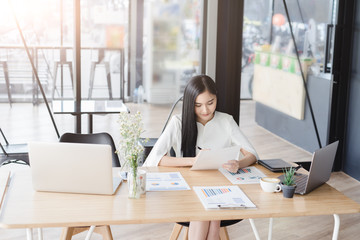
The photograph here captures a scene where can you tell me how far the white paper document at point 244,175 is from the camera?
2.91 m

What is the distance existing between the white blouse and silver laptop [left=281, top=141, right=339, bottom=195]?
539mm

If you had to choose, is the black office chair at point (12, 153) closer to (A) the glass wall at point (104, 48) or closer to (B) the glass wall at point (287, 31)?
(A) the glass wall at point (104, 48)

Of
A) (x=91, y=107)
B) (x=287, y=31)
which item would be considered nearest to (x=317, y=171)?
(x=91, y=107)

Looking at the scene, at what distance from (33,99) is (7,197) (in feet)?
8.35

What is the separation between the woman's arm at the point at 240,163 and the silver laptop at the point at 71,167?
69 cm

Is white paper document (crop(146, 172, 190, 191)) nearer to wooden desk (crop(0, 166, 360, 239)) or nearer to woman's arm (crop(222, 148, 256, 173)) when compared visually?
wooden desk (crop(0, 166, 360, 239))

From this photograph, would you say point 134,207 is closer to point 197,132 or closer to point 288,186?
point 288,186

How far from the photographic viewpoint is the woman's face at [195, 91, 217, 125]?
10.7ft

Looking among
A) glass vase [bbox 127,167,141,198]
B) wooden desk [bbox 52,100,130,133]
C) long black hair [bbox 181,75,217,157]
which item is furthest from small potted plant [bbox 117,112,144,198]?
wooden desk [bbox 52,100,130,133]

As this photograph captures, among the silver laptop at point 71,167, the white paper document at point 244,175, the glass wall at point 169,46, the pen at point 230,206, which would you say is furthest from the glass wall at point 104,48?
the pen at point 230,206

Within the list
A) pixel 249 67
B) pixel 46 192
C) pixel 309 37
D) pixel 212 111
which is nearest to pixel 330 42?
pixel 309 37

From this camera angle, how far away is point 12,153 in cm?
484

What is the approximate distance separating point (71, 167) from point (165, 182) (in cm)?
51

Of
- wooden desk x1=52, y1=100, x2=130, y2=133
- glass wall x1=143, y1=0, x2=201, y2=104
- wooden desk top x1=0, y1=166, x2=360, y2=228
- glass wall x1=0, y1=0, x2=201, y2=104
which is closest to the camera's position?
wooden desk top x1=0, y1=166, x2=360, y2=228
